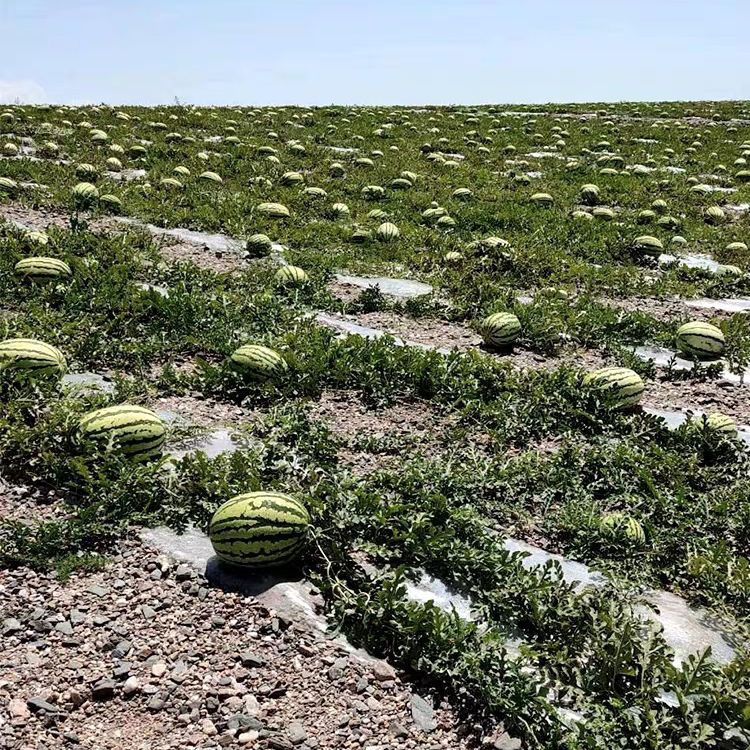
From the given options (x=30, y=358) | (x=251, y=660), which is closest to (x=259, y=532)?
(x=251, y=660)

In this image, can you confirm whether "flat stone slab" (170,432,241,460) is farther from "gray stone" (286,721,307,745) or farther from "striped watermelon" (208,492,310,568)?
"gray stone" (286,721,307,745)

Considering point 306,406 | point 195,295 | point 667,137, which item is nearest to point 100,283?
point 195,295

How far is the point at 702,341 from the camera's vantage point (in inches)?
293

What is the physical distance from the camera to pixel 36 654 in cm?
333

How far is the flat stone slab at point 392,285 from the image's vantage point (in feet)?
29.5

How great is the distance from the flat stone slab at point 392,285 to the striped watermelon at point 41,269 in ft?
10.8

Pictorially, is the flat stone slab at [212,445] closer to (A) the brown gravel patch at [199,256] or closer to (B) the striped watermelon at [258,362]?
(B) the striped watermelon at [258,362]

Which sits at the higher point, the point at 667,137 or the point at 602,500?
the point at 667,137

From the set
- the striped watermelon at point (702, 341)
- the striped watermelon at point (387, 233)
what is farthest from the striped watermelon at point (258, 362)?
the striped watermelon at point (387, 233)

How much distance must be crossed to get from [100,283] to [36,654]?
5.02 m

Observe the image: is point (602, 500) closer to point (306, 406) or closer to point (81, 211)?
point (306, 406)

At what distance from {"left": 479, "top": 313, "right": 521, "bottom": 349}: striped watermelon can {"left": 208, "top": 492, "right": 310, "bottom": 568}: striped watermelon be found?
3.95 m

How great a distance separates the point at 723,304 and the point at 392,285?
4372 millimetres

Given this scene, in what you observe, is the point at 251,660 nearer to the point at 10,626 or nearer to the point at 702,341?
the point at 10,626
